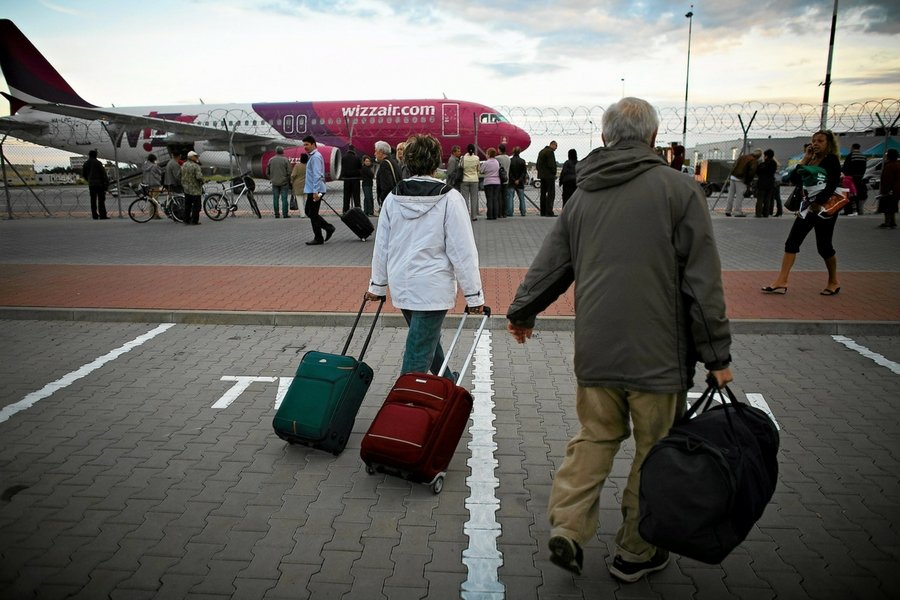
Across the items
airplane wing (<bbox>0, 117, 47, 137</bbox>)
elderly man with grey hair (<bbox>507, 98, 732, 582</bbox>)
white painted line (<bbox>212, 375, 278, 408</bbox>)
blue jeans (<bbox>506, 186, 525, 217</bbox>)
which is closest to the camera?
elderly man with grey hair (<bbox>507, 98, 732, 582</bbox>)

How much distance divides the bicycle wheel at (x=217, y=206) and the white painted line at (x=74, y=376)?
1215 cm

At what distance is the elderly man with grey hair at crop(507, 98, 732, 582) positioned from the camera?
102 inches

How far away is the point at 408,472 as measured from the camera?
3.65m

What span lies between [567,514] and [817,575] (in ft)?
3.96

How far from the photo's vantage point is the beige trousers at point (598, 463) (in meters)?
2.80

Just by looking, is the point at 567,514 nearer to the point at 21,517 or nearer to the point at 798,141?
the point at 21,517

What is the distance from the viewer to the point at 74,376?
5.71m

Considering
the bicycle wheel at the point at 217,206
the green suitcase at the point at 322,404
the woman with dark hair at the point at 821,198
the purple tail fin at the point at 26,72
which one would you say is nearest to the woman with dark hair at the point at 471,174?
the bicycle wheel at the point at 217,206

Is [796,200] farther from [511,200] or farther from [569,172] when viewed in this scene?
[511,200]

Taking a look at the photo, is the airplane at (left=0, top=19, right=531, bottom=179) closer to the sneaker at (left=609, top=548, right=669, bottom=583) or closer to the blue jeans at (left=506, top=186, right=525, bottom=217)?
the blue jeans at (left=506, top=186, right=525, bottom=217)

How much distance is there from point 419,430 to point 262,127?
26160mm

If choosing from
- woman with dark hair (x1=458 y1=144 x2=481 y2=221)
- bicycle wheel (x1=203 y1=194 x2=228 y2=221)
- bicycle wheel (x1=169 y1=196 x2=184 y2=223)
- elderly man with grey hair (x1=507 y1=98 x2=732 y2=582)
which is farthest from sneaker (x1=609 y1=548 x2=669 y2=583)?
bicycle wheel (x1=203 y1=194 x2=228 y2=221)

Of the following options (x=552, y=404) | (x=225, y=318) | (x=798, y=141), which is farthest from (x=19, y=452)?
(x=798, y=141)

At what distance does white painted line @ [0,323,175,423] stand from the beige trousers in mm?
4254
